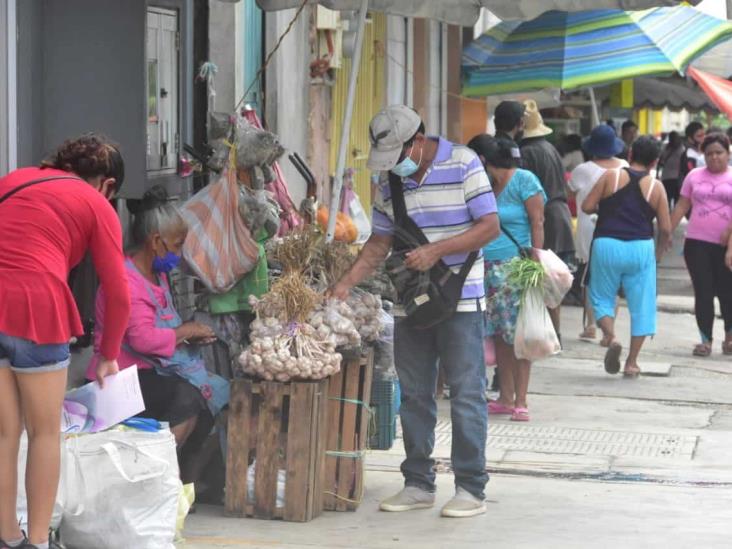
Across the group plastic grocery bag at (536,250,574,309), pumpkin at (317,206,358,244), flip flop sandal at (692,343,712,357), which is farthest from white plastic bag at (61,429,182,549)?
flip flop sandal at (692,343,712,357)

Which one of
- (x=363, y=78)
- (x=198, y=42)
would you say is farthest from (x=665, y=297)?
(x=198, y=42)

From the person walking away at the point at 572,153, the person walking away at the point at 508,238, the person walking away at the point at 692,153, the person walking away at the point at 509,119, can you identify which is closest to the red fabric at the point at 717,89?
the person walking away at the point at 572,153

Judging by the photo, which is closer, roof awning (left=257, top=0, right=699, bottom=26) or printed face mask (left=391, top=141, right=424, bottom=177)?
printed face mask (left=391, top=141, right=424, bottom=177)

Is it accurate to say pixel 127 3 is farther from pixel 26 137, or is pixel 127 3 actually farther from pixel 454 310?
pixel 454 310

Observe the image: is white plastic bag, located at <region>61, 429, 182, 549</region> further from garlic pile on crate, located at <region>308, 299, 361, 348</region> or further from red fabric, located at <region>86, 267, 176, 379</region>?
garlic pile on crate, located at <region>308, 299, 361, 348</region>

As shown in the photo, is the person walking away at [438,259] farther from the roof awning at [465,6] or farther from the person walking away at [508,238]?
the person walking away at [508,238]

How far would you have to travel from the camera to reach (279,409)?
5.98 m

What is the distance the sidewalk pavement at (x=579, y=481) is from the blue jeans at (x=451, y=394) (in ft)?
0.70

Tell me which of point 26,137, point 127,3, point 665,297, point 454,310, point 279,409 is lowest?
point 665,297

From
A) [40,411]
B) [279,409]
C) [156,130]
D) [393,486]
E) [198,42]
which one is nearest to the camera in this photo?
[40,411]

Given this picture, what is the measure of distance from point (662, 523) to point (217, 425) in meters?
1.96

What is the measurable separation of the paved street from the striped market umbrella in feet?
8.91

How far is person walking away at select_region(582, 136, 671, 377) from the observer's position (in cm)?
1034

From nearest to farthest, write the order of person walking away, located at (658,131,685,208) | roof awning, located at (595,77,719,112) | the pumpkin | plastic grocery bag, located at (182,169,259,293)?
1. plastic grocery bag, located at (182,169,259,293)
2. the pumpkin
3. roof awning, located at (595,77,719,112)
4. person walking away, located at (658,131,685,208)
